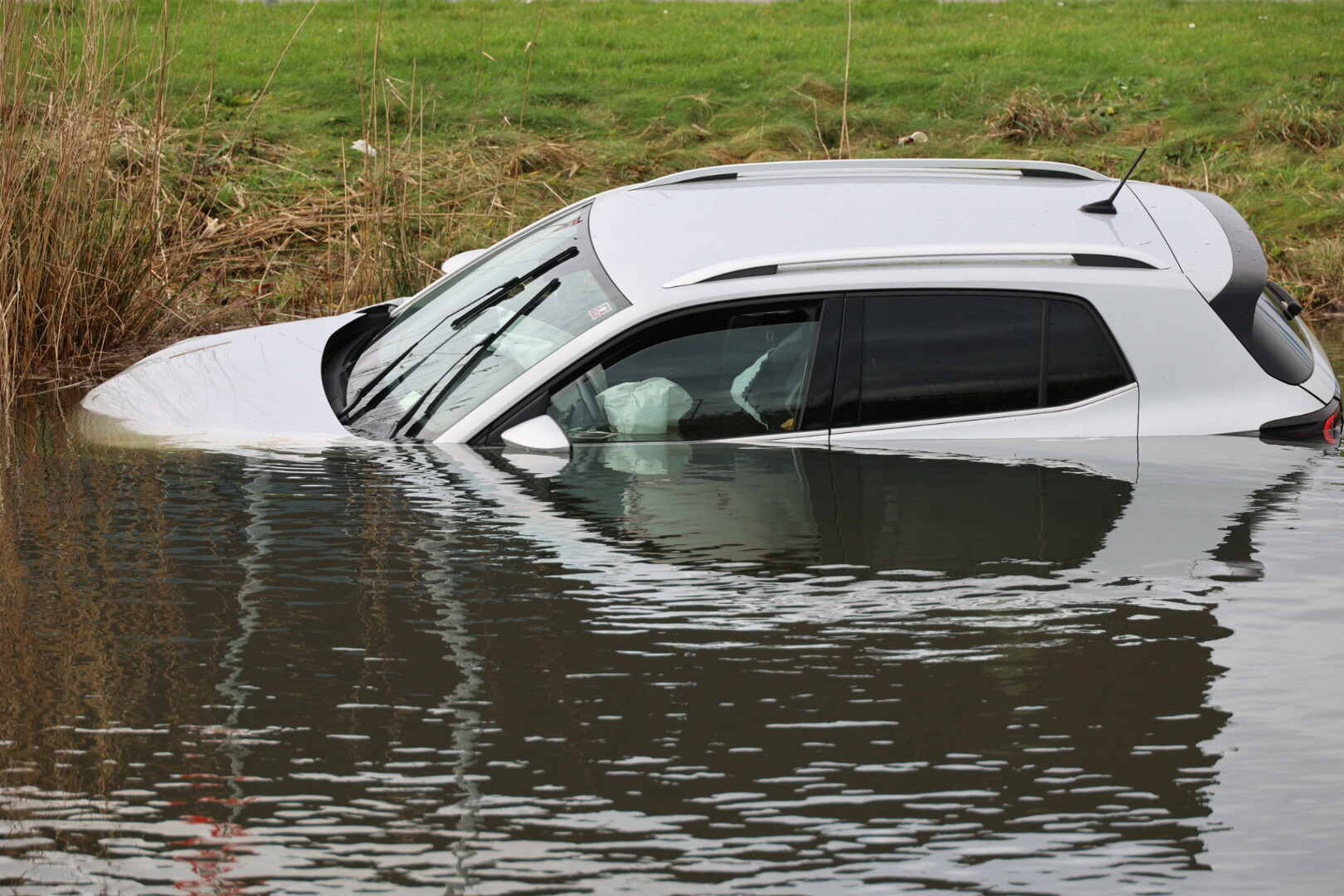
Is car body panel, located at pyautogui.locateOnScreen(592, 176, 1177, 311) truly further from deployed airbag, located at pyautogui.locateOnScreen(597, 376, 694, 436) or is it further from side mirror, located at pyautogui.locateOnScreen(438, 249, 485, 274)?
side mirror, located at pyautogui.locateOnScreen(438, 249, 485, 274)

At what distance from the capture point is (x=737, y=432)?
4.95 meters

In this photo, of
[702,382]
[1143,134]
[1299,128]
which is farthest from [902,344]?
[1299,128]

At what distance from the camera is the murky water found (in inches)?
113

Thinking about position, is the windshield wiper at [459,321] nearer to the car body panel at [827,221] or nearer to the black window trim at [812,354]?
the car body panel at [827,221]

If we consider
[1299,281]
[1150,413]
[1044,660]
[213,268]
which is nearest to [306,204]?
[213,268]

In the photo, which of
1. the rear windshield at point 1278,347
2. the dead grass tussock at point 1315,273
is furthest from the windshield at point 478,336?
the dead grass tussock at point 1315,273

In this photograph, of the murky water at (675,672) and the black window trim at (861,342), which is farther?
the black window trim at (861,342)

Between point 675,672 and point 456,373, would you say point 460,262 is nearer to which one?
point 456,373

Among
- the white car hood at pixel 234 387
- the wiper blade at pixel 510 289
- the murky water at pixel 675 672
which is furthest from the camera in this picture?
the wiper blade at pixel 510 289

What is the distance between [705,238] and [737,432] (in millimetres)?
635

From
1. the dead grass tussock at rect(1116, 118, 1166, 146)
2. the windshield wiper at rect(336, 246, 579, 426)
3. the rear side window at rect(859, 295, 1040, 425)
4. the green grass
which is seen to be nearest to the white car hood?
the windshield wiper at rect(336, 246, 579, 426)

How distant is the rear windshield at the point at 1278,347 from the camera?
5.02m

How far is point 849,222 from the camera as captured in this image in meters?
5.16

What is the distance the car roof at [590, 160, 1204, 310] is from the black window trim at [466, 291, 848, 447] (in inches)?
2.4
